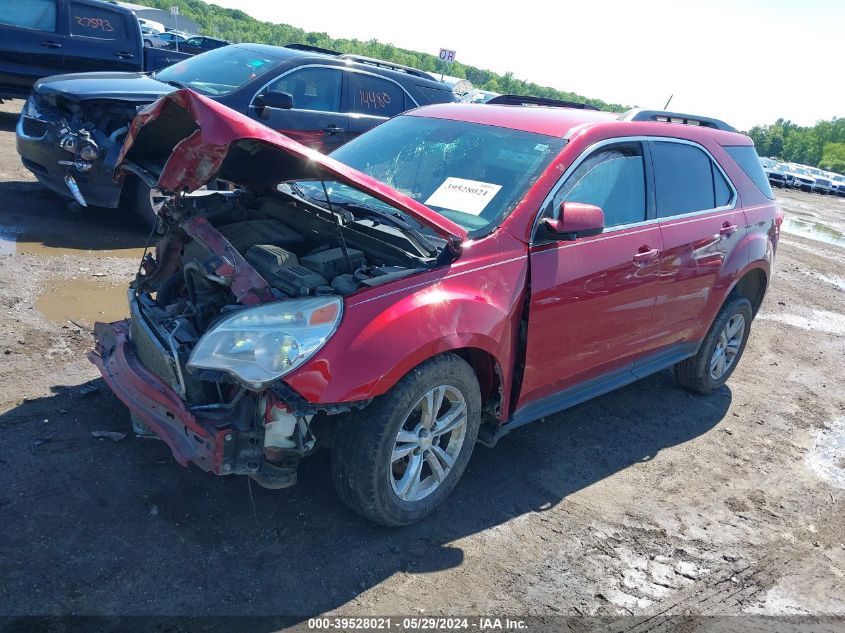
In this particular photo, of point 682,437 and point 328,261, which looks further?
point 682,437

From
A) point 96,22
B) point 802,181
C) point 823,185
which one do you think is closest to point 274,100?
point 96,22

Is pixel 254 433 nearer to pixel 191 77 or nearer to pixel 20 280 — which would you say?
pixel 20 280

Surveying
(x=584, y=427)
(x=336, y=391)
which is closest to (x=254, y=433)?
(x=336, y=391)

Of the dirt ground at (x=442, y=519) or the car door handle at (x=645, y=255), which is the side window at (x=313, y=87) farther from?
the car door handle at (x=645, y=255)

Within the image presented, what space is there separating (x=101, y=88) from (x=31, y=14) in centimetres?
504

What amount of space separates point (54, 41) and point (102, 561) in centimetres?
1007

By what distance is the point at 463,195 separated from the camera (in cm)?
366

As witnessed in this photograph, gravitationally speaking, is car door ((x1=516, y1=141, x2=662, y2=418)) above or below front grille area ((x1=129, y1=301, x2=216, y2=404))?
above

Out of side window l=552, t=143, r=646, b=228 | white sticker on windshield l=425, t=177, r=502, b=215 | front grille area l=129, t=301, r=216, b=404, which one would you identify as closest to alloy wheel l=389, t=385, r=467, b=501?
front grille area l=129, t=301, r=216, b=404

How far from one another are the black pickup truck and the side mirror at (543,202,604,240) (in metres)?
9.65

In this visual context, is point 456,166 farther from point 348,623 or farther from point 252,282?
point 348,623

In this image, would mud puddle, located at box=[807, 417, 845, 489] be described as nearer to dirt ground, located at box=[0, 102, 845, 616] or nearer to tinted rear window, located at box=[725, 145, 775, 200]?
dirt ground, located at box=[0, 102, 845, 616]

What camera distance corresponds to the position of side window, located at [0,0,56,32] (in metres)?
9.96

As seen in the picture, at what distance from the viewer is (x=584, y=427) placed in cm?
462
